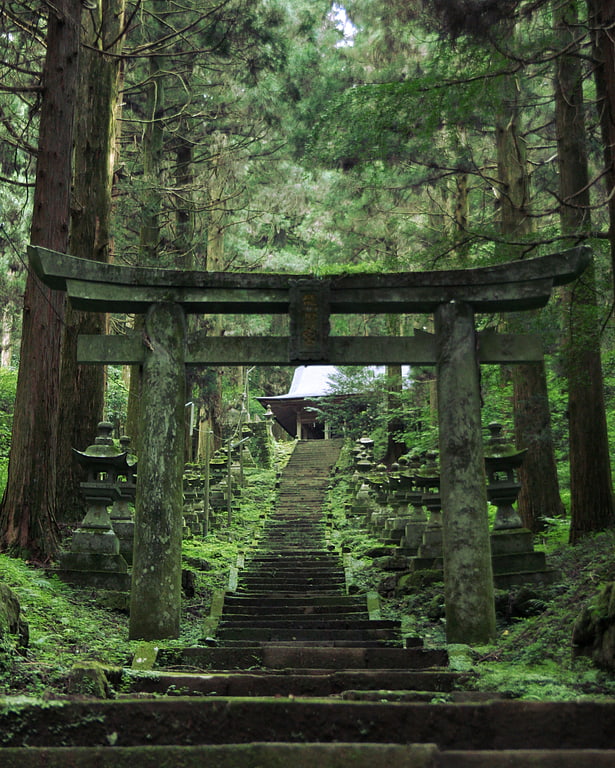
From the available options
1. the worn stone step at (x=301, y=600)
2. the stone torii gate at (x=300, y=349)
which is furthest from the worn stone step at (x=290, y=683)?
the worn stone step at (x=301, y=600)

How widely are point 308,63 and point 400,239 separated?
5886 mm

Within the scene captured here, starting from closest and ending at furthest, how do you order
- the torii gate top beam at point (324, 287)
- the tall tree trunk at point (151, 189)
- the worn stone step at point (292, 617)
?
the torii gate top beam at point (324, 287), the worn stone step at point (292, 617), the tall tree trunk at point (151, 189)

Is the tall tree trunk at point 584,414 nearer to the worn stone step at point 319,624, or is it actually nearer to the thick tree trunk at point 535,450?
the thick tree trunk at point 535,450

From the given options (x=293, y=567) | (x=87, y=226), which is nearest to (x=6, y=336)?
Answer: (x=87, y=226)

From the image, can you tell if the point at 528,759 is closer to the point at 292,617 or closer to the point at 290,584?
the point at 292,617

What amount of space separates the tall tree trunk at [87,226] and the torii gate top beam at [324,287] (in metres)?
3.59

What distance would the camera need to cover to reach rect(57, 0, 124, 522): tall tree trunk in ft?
34.3

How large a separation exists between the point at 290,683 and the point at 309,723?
1.14m

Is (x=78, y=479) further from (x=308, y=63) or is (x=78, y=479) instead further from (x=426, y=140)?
(x=308, y=63)

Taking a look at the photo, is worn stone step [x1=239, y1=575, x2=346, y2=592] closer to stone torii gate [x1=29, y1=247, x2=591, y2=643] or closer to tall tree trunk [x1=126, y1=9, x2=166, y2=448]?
stone torii gate [x1=29, y1=247, x2=591, y2=643]

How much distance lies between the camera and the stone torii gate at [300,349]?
6461 mm

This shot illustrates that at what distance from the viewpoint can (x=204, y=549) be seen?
13.7m

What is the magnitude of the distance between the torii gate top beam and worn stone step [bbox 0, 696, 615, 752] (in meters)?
4.45

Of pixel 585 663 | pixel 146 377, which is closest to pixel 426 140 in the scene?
pixel 146 377
